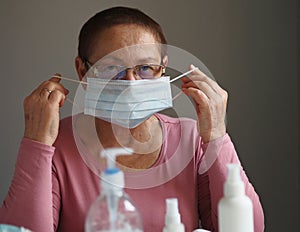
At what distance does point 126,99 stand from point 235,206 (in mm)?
503

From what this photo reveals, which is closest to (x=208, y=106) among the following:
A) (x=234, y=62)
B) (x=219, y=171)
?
(x=219, y=171)

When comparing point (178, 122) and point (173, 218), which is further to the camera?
point (178, 122)

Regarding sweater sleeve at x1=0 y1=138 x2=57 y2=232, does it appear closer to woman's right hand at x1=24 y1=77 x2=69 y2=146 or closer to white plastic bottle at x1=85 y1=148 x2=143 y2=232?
woman's right hand at x1=24 y1=77 x2=69 y2=146

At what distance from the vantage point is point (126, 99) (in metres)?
1.30

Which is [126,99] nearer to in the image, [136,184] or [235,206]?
[136,184]

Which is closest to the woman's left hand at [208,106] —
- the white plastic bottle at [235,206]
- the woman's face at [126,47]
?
the woman's face at [126,47]

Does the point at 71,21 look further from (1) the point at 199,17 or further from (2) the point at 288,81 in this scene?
(2) the point at 288,81

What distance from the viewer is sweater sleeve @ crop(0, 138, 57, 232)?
3.85ft

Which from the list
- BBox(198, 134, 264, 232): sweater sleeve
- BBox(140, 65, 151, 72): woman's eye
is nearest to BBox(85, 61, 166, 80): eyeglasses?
BBox(140, 65, 151, 72): woman's eye

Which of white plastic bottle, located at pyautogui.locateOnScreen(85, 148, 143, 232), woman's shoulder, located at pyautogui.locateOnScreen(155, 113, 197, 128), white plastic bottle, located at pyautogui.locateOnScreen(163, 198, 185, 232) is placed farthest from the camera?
woman's shoulder, located at pyautogui.locateOnScreen(155, 113, 197, 128)

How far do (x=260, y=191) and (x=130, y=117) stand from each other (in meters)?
0.74

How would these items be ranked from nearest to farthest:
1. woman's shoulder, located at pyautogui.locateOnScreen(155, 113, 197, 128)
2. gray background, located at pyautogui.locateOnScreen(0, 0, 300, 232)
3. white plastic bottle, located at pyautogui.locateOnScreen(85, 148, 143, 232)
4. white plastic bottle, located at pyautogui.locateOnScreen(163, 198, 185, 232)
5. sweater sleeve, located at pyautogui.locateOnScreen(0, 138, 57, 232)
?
white plastic bottle, located at pyautogui.locateOnScreen(85, 148, 143, 232) < white plastic bottle, located at pyautogui.locateOnScreen(163, 198, 185, 232) < sweater sleeve, located at pyautogui.locateOnScreen(0, 138, 57, 232) < woman's shoulder, located at pyautogui.locateOnScreen(155, 113, 197, 128) < gray background, located at pyautogui.locateOnScreen(0, 0, 300, 232)

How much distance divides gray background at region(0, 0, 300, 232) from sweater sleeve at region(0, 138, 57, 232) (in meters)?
0.70

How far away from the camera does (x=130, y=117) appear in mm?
1307
